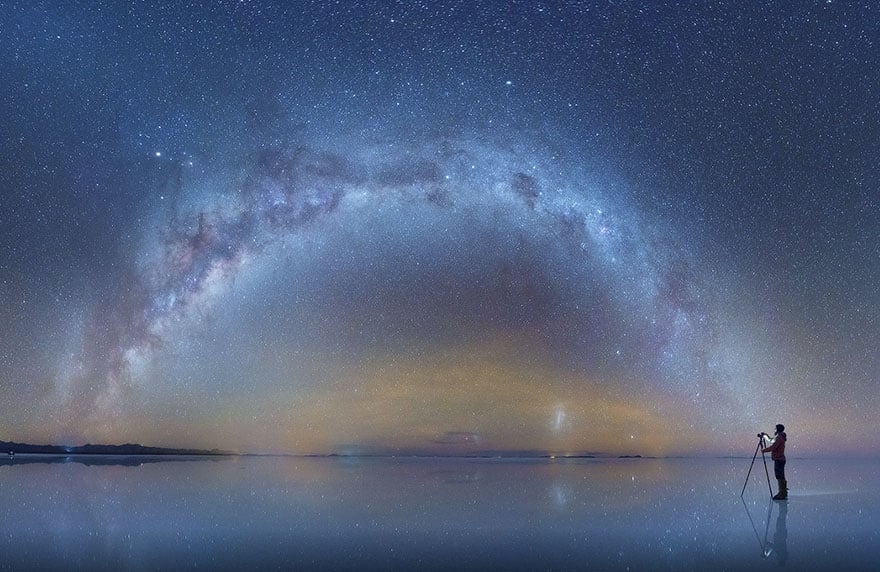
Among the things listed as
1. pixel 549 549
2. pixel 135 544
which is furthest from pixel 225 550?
pixel 549 549

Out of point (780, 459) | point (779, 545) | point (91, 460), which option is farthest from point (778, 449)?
point (91, 460)

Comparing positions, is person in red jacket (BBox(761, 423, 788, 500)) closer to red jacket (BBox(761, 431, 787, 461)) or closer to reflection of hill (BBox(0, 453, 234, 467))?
red jacket (BBox(761, 431, 787, 461))

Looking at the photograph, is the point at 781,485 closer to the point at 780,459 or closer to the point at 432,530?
the point at 780,459

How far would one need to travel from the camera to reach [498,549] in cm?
794

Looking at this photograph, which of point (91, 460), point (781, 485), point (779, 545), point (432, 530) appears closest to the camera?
point (779, 545)

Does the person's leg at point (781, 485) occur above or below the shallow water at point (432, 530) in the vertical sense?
above

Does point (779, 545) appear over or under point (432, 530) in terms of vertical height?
over

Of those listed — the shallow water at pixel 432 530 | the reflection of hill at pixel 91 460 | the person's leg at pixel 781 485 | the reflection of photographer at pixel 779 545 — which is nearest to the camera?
the shallow water at pixel 432 530

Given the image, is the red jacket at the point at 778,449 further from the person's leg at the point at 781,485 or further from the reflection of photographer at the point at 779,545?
the reflection of photographer at the point at 779,545

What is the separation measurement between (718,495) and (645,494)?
1.55 metres

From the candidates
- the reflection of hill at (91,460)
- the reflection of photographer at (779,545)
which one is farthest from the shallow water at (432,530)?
the reflection of hill at (91,460)

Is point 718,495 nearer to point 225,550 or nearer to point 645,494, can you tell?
point 645,494

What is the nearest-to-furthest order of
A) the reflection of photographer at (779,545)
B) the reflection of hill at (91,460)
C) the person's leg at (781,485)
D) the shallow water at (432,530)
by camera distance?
the shallow water at (432,530), the reflection of photographer at (779,545), the person's leg at (781,485), the reflection of hill at (91,460)

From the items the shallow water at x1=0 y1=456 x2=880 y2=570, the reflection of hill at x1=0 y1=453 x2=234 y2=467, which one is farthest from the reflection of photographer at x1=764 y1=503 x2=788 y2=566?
the reflection of hill at x1=0 y1=453 x2=234 y2=467
